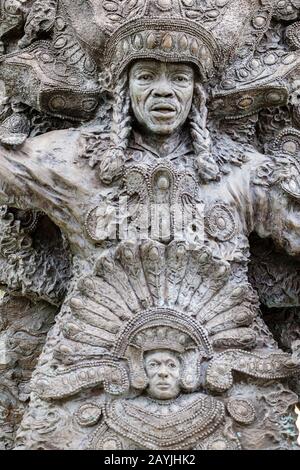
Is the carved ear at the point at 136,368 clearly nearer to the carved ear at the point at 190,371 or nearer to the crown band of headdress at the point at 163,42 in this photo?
the carved ear at the point at 190,371

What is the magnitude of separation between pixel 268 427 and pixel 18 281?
135 cm

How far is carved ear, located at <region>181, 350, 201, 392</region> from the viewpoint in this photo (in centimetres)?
384

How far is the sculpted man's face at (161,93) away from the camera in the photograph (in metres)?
4.09

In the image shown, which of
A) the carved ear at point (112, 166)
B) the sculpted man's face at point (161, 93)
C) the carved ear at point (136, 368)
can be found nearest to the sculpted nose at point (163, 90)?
the sculpted man's face at point (161, 93)

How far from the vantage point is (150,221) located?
4051 mm

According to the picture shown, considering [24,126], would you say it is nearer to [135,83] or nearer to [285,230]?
[135,83]

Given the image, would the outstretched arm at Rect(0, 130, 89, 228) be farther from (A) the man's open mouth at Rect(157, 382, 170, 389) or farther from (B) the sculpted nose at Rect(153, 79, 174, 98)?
(A) the man's open mouth at Rect(157, 382, 170, 389)

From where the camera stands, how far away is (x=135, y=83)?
4.14 meters

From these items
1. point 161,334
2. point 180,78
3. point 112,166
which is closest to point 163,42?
point 180,78

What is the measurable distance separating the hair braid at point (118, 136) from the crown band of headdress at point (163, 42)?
0.10 meters

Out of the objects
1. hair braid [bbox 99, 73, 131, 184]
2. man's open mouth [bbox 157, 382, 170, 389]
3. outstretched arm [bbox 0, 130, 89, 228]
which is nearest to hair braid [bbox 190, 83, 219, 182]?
hair braid [bbox 99, 73, 131, 184]

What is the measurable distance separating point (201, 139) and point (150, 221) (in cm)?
43

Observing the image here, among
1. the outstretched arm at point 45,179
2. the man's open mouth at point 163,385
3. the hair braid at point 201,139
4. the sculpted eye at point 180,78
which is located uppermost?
the sculpted eye at point 180,78

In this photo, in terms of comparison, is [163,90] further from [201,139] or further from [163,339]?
[163,339]
